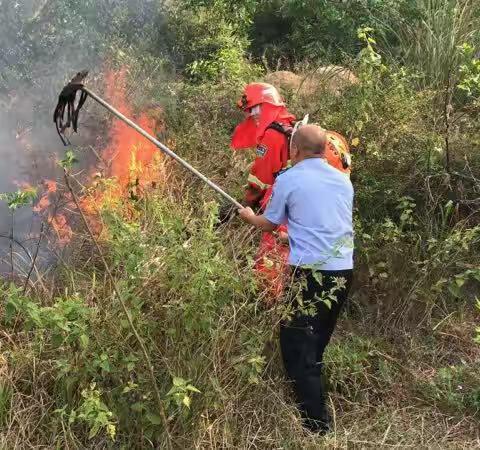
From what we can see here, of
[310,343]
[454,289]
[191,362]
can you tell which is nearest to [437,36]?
[454,289]

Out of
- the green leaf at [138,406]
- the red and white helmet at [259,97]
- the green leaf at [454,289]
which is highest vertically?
the red and white helmet at [259,97]

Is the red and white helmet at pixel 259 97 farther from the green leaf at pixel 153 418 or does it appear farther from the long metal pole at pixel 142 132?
the green leaf at pixel 153 418

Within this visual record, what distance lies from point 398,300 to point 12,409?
8.45ft

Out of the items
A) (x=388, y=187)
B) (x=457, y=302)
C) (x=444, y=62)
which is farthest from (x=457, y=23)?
(x=457, y=302)

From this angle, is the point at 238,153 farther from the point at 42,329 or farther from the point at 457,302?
the point at 42,329

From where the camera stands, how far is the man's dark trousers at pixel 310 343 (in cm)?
333

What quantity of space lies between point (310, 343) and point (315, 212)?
709 mm

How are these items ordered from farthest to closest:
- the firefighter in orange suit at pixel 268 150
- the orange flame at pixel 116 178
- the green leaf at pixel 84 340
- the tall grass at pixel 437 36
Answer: the tall grass at pixel 437 36 → the orange flame at pixel 116 178 → the firefighter in orange suit at pixel 268 150 → the green leaf at pixel 84 340

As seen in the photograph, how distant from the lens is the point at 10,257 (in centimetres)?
430

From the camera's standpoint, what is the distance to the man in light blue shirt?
3277 mm

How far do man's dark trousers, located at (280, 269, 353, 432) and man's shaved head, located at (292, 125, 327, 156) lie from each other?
0.63 meters

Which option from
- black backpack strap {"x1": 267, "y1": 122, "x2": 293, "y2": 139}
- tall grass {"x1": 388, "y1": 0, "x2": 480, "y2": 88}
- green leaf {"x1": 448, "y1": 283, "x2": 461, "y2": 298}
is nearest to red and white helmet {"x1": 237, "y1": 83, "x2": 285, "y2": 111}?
black backpack strap {"x1": 267, "y1": 122, "x2": 293, "y2": 139}

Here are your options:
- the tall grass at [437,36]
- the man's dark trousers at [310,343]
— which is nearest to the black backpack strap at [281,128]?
the man's dark trousers at [310,343]

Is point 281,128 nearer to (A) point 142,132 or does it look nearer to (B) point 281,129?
(B) point 281,129
